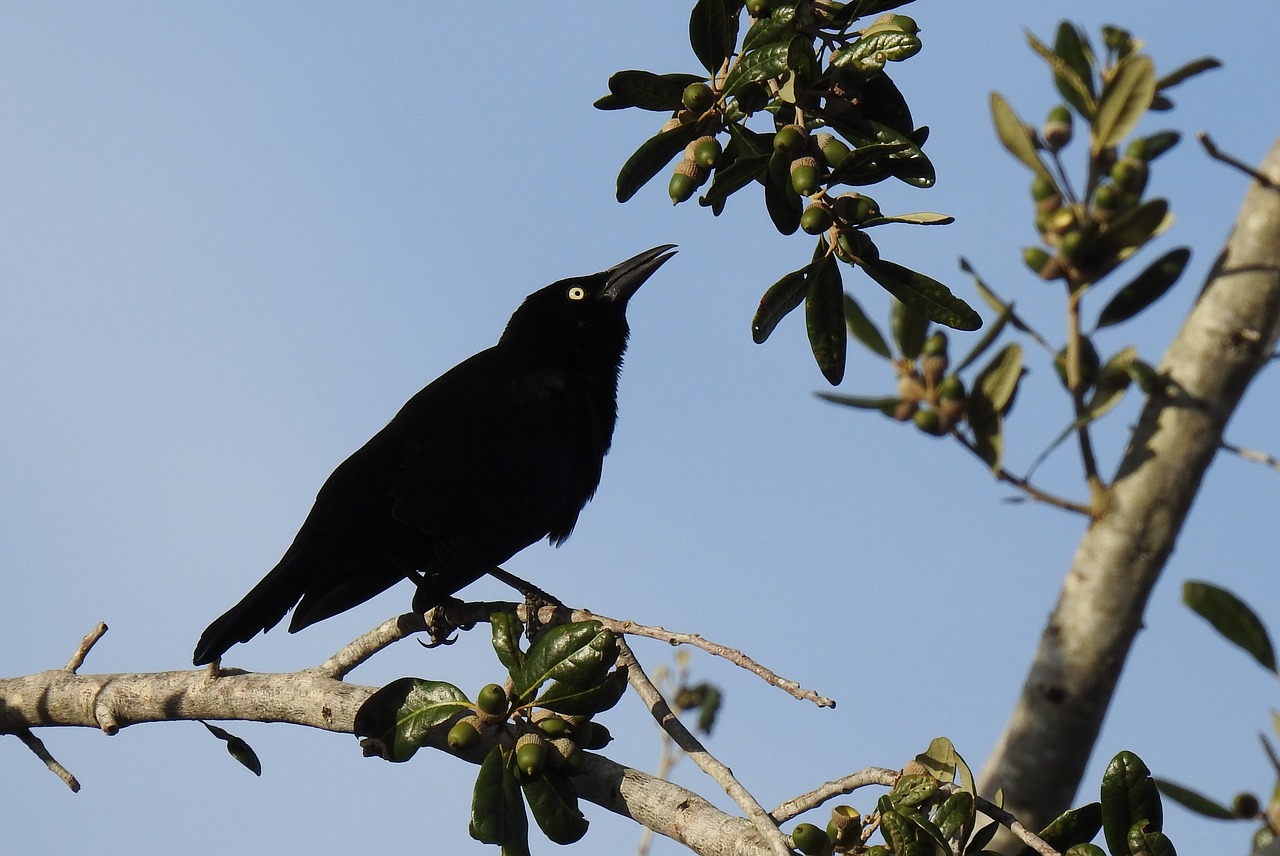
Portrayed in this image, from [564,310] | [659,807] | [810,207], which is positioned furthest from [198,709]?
[564,310]

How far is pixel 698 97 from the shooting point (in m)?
2.76

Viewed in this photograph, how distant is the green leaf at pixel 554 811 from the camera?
262 centimetres

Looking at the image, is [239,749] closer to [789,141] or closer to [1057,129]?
[789,141]

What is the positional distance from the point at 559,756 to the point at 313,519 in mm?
1962

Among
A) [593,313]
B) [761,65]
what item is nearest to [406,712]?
[761,65]

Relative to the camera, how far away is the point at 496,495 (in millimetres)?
4387

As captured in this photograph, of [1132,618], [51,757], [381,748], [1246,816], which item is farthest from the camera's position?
[1132,618]

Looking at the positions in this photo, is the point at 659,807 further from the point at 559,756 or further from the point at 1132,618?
the point at 1132,618

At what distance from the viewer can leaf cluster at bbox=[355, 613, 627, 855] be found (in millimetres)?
2605

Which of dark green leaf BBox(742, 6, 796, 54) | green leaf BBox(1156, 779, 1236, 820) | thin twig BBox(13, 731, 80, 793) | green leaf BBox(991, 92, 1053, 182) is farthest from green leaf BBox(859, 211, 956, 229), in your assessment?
thin twig BBox(13, 731, 80, 793)

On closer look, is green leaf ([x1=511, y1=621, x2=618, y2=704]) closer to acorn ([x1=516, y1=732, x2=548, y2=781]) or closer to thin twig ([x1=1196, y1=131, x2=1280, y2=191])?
acorn ([x1=516, y1=732, x2=548, y2=781])

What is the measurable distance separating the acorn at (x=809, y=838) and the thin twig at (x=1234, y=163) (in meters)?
2.59

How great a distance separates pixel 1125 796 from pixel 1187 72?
3688 millimetres

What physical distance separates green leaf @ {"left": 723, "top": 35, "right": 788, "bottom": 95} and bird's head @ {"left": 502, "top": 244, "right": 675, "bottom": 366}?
8.90 feet
